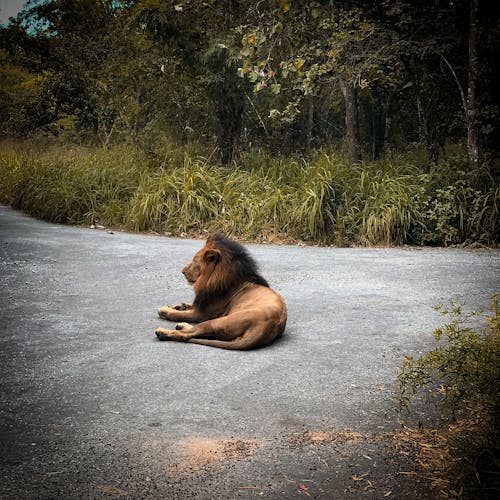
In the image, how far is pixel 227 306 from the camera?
4.82 m

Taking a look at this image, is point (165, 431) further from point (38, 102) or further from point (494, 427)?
point (38, 102)

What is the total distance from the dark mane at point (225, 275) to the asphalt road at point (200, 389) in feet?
1.62

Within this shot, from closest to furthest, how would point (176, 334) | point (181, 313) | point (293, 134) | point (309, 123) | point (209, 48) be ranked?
1. point (176, 334)
2. point (181, 313)
3. point (209, 48)
4. point (309, 123)
5. point (293, 134)

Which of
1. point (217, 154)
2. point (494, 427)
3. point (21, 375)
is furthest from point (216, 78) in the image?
point (494, 427)

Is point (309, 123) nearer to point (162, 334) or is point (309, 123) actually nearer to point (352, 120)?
point (352, 120)

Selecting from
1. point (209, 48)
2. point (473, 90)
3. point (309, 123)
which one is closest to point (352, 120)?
point (473, 90)

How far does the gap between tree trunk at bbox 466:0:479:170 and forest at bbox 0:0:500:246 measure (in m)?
0.02

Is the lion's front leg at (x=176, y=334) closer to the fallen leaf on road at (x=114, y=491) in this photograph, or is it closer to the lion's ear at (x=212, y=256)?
the lion's ear at (x=212, y=256)

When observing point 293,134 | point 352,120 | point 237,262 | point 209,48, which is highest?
point 209,48

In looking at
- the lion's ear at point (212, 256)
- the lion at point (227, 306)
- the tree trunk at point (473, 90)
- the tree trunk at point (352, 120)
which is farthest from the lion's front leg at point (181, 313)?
the tree trunk at point (352, 120)

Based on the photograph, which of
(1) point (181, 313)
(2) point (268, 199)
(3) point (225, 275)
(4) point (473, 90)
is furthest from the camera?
(2) point (268, 199)

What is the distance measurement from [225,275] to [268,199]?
225 inches

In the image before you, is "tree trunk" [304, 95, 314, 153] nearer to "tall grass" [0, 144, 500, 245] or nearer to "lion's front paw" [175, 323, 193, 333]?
"tall grass" [0, 144, 500, 245]

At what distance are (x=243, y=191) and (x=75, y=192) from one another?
10.7 feet
